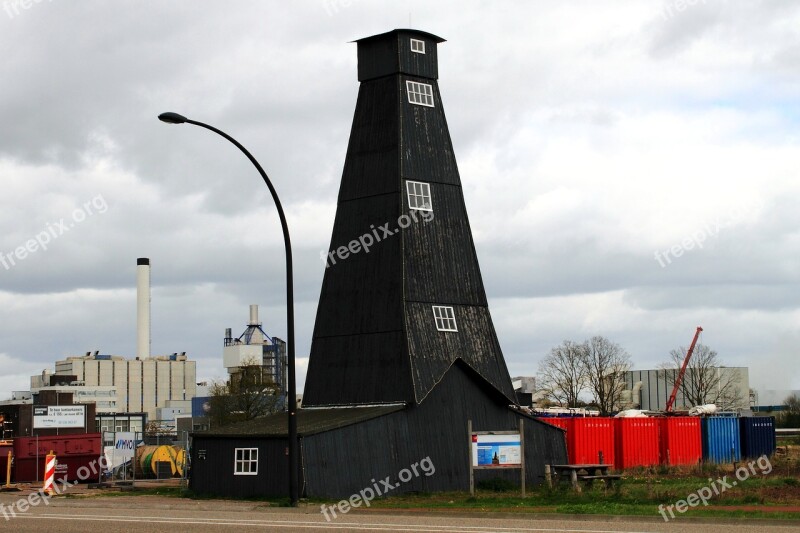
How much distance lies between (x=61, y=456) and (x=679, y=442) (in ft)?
97.3

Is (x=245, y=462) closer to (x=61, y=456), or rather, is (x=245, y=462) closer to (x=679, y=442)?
(x=61, y=456)

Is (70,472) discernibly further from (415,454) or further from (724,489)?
(724,489)

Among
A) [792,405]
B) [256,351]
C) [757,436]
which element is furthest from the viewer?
[256,351]

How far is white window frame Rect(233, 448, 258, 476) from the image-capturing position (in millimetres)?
37562

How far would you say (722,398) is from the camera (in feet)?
451

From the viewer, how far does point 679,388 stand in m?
138

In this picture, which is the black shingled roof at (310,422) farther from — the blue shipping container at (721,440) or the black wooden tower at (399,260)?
the blue shipping container at (721,440)

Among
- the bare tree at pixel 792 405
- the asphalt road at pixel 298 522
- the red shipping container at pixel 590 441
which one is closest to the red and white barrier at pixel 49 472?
the asphalt road at pixel 298 522

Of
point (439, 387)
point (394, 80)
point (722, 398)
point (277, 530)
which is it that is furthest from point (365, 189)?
point (722, 398)

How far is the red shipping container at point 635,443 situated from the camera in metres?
53.6

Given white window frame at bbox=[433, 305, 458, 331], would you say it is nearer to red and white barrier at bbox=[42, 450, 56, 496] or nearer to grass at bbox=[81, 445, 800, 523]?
grass at bbox=[81, 445, 800, 523]

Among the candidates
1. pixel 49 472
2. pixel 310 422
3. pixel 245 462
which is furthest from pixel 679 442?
pixel 49 472

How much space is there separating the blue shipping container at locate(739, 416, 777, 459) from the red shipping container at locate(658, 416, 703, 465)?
375 centimetres

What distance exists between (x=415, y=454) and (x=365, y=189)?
10.7m
